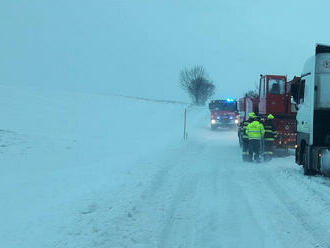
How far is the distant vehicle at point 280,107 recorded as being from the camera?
66.3ft

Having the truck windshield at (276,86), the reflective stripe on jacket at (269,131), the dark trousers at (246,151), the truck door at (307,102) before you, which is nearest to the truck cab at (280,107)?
the truck windshield at (276,86)

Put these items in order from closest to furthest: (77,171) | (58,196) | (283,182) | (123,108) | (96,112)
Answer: (58,196) < (283,182) < (77,171) < (96,112) < (123,108)

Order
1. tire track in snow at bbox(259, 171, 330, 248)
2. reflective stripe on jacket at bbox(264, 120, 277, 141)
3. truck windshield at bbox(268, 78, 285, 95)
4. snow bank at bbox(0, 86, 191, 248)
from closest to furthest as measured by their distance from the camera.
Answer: tire track in snow at bbox(259, 171, 330, 248)
snow bank at bbox(0, 86, 191, 248)
reflective stripe on jacket at bbox(264, 120, 277, 141)
truck windshield at bbox(268, 78, 285, 95)

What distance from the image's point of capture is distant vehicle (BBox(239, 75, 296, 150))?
20.2 meters

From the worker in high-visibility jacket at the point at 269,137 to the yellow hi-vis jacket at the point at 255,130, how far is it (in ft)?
4.24

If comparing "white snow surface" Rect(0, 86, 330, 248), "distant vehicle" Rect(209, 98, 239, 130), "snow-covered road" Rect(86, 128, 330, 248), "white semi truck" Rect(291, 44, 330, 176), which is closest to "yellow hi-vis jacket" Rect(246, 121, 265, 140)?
"white snow surface" Rect(0, 86, 330, 248)

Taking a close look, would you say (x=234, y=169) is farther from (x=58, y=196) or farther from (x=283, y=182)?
(x=58, y=196)

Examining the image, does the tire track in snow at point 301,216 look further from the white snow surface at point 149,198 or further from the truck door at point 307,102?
the truck door at point 307,102

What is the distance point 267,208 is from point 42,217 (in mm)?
4208

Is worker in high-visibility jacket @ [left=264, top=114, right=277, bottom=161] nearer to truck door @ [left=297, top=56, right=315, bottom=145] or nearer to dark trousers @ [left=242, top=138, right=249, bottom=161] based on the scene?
dark trousers @ [left=242, top=138, right=249, bottom=161]

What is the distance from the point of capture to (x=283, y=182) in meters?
12.8

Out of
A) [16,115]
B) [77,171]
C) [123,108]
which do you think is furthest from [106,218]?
[123,108]

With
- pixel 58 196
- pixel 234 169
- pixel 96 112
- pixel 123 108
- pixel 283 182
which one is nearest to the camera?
pixel 58 196

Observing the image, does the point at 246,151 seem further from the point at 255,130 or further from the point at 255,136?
the point at 255,130
